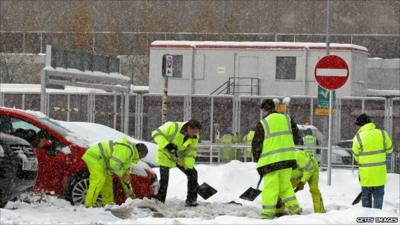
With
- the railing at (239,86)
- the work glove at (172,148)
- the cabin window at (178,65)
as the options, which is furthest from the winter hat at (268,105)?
the cabin window at (178,65)

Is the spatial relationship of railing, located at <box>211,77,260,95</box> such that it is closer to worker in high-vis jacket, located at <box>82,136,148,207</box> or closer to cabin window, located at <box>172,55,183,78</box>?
cabin window, located at <box>172,55,183,78</box>

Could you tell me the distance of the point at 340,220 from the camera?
1036cm

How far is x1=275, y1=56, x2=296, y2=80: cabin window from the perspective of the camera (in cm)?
3881

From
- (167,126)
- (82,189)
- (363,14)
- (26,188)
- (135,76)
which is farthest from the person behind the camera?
(363,14)

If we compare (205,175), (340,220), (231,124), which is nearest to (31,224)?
(340,220)

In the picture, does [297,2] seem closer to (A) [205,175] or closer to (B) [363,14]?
(B) [363,14]

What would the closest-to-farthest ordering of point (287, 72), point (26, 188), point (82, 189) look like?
point (26, 188) < point (82, 189) < point (287, 72)

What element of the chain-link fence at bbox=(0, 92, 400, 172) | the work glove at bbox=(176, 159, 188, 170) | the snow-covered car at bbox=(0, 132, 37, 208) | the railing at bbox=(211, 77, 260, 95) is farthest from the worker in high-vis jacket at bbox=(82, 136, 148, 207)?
the railing at bbox=(211, 77, 260, 95)

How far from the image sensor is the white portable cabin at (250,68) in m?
38.6

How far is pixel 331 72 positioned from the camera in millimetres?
18125

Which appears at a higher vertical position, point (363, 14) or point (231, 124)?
point (363, 14)

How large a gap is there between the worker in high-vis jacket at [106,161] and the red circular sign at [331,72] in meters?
5.60

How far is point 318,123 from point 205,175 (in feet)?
53.8

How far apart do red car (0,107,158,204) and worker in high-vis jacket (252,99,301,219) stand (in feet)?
9.98
